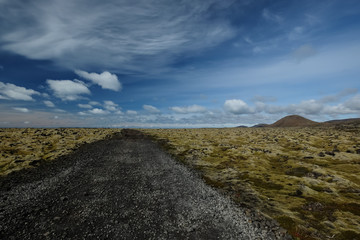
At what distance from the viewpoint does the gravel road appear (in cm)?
1221

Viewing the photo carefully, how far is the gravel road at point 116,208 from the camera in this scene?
12.2 metres

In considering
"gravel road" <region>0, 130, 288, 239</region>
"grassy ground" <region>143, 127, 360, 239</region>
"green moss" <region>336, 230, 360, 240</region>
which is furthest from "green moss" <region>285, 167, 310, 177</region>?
"gravel road" <region>0, 130, 288, 239</region>

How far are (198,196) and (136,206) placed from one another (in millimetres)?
6737

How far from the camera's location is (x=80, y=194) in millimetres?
18141

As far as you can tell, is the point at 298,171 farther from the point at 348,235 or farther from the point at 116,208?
the point at 116,208

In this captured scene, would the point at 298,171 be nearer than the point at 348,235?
No

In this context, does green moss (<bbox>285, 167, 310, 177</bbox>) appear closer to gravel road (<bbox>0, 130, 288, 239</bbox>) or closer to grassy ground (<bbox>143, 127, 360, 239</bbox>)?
grassy ground (<bbox>143, 127, 360, 239</bbox>)

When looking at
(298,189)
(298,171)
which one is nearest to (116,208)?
(298,189)

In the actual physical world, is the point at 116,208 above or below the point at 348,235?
above

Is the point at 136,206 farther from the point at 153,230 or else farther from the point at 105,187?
the point at 105,187

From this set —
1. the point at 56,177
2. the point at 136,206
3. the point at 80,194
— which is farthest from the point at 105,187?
the point at 56,177

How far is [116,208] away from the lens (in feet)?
50.5

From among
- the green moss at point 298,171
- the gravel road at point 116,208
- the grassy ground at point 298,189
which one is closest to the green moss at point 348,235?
the grassy ground at point 298,189

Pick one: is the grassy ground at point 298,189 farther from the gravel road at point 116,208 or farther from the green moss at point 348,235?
the gravel road at point 116,208
